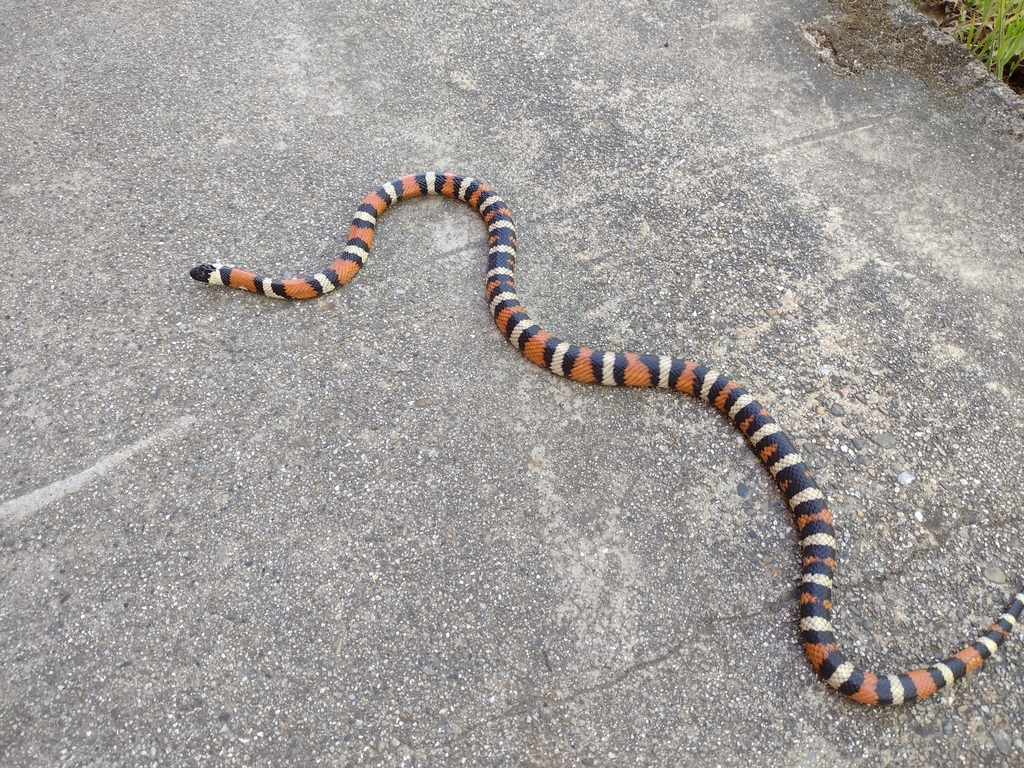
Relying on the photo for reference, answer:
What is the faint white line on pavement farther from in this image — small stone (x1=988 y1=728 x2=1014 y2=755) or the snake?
small stone (x1=988 y1=728 x2=1014 y2=755)

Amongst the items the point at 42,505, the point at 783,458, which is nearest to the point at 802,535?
the point at 783,458

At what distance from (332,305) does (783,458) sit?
3.15m

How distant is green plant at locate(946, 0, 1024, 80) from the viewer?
20.8ft

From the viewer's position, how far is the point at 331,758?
323 centimetres

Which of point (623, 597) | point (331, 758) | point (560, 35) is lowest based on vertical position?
point (331, 758)

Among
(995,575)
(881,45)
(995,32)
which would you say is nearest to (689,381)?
(995,575)

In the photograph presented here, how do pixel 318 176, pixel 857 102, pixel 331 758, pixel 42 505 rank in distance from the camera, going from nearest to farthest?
1. pixel 331 758
2. pixel 42 505
3. pixel 318 176
4. pixel 857 102

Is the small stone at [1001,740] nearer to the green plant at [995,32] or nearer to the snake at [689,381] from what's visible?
the snake at [689,381]

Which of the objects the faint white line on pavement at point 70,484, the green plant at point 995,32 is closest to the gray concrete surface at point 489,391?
the faint white line on pavement at point 70,484

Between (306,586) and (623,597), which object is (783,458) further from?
(306,586)

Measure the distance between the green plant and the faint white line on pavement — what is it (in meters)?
7.68

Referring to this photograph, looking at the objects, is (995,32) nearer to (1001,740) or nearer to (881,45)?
(881,45)

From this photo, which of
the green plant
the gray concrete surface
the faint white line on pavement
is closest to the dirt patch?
the gray concrete surface

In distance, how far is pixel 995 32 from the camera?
21.0 ft
